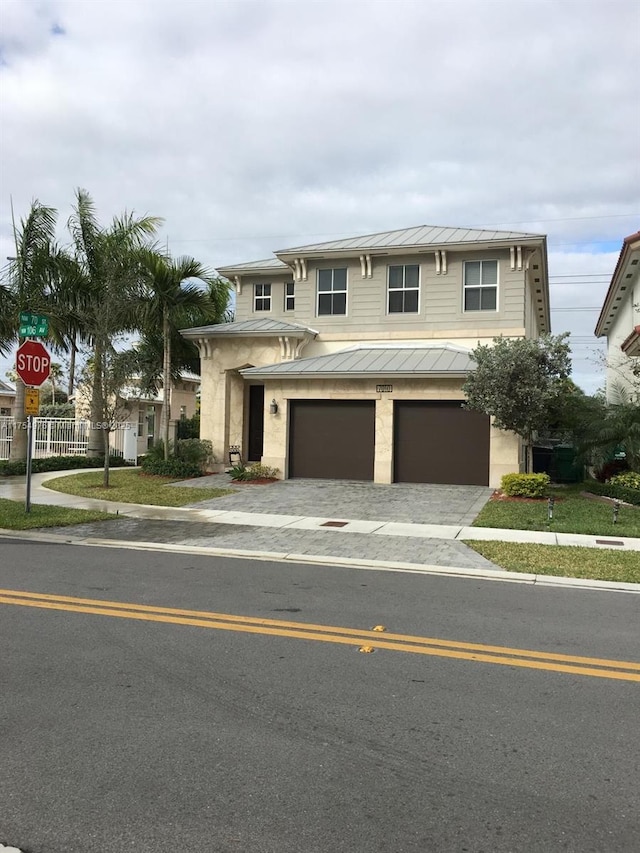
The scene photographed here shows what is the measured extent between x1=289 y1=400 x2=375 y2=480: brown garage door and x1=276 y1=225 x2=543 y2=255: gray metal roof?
533 centimetres

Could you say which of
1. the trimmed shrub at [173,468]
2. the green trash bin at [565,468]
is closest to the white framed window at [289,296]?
the trimmed shrub at [173,468]

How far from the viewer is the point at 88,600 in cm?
738

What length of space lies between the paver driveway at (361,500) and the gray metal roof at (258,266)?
8.61 metres

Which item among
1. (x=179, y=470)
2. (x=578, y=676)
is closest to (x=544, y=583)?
(x=578, y=676)

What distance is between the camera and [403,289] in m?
22.3

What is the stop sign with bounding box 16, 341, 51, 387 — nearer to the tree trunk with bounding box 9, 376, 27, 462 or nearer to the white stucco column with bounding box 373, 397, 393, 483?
the white stucco column with bounding box 373, 397, 393, 483

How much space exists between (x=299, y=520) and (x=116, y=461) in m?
14.7

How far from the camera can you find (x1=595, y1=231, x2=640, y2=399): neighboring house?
18.4 metres

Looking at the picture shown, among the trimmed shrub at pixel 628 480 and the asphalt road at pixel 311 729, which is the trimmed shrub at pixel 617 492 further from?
the asphalt road at pixel 311 729

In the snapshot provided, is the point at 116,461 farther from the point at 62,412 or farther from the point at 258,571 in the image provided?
the point at 258,571

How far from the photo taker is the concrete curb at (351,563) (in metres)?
8.72

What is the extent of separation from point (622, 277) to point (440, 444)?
937cm

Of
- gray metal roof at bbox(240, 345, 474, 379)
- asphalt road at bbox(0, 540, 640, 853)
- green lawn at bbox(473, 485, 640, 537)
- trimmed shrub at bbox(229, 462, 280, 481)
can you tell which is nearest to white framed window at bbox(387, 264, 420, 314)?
gray metal roof at bbox(240, 345, 474, 379)

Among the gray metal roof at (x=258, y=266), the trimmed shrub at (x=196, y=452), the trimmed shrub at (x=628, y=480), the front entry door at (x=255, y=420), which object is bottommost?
the trimmed shrub at (x=628, y=480)
